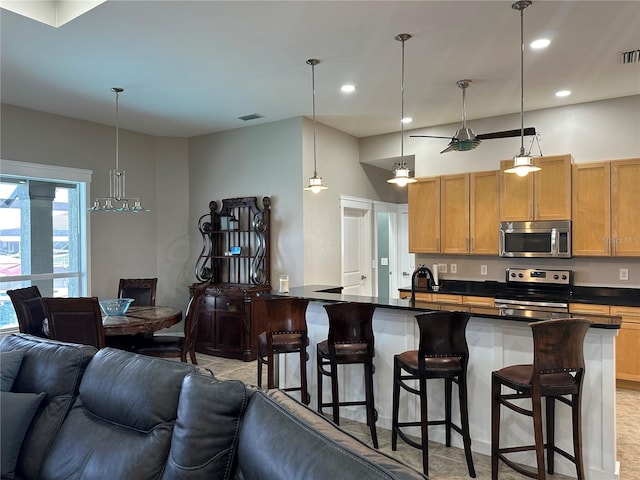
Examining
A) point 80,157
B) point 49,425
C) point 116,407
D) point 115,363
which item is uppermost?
point 80,157

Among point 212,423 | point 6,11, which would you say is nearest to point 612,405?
point 212,423

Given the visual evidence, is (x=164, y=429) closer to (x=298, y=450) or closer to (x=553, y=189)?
(x=298, y=450)

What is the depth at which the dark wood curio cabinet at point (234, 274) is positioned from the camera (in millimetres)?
5262

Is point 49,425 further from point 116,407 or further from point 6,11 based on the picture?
point 6,11

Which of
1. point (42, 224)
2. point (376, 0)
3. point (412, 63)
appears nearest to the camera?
point (376, 0)

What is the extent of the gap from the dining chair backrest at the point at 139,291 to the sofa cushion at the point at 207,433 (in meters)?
4.03

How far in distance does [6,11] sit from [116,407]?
280cm

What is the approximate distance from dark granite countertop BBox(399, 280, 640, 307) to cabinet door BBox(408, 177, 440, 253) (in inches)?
21.1

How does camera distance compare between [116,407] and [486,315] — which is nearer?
[116,407]

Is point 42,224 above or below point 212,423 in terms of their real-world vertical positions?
above

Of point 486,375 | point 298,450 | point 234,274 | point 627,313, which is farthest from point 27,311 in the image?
point 627,313

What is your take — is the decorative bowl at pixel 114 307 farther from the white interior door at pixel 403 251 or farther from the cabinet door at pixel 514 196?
the white interior door at pixel 403 251

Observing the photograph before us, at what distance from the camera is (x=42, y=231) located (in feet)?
16.8

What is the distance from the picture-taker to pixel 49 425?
6.18 ft
